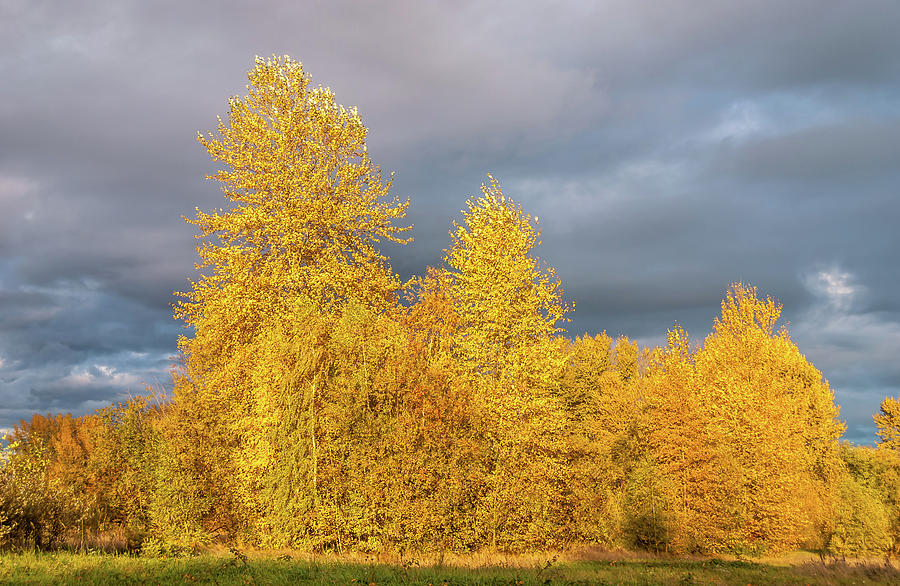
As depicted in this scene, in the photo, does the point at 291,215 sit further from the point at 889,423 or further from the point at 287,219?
the point at 889,423

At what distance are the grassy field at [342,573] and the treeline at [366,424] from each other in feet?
10.8

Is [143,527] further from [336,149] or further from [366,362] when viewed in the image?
[336,149]

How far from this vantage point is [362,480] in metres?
23.1

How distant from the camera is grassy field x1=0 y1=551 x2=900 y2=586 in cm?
1527

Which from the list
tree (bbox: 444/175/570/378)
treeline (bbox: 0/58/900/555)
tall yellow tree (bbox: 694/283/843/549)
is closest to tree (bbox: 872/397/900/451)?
tall yellow tree (bbox: 694/283/843/549)

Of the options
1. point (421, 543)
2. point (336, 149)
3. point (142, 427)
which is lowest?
point (421, 543)

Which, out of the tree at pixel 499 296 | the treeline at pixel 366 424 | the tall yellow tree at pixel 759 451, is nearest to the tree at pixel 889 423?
the tall yellow tree at pixel 759 451

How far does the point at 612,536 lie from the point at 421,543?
1898cm

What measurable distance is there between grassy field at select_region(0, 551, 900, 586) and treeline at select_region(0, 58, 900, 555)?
3295 mm

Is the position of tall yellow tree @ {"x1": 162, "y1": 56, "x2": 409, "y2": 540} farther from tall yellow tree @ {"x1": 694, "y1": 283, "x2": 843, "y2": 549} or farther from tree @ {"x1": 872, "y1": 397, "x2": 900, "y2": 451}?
tree @ {"x1": 872, "y1": 397, "x2": 900, "y2": 451}

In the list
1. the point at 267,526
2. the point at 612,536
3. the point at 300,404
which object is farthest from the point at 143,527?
the point at 612,536

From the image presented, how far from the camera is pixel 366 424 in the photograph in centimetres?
2384

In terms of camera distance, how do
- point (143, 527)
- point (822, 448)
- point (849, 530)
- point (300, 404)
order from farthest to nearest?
point (822, 448), point (849, 530), point (143, 527), point (300, 404)

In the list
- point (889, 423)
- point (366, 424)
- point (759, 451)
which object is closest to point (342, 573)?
point (366, 424)
